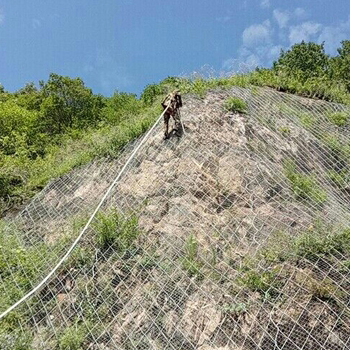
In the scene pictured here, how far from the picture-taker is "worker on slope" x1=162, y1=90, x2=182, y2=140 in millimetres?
5664

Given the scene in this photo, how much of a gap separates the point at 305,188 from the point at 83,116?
836 cm

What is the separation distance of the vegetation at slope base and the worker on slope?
0.77 meters

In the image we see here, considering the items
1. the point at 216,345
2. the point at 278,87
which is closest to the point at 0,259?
the point at 216,345

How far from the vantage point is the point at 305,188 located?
16.2 ft

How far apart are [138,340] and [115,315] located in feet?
1.21

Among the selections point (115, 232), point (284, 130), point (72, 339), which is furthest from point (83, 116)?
point (72, 339)

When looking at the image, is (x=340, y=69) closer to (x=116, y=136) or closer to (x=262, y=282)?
(x=116, y=136)

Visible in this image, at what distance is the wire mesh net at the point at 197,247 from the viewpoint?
356 centimetres

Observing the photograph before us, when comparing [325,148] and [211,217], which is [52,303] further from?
[325,148]

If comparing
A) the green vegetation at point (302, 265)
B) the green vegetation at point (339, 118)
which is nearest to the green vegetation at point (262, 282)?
the green vegetation at point (302, 265)

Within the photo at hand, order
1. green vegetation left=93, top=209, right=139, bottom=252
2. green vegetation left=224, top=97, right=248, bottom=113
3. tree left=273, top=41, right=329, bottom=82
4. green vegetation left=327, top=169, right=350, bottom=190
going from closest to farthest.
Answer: green vegetation left=93, top=209, right=139, bottom=252 < green vegetation left=327, top=169, right=350, bottom=190 < green vegetation left=224, top=97, right=248, bottom=113 < tree left=273, top=41, right=329, bottom=82

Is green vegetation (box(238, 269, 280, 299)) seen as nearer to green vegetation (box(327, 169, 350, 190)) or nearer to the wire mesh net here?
the wire mesh net

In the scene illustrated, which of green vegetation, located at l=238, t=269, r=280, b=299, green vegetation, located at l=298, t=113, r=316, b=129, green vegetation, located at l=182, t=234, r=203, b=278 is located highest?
green vegetation, located at l=298, t=113, r=316, b=129

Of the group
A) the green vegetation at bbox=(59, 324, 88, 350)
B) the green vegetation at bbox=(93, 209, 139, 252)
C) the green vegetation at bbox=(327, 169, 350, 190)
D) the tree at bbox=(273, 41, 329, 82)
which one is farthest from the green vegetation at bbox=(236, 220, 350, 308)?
the tree at bbox=(273, 41, 329, 82)
